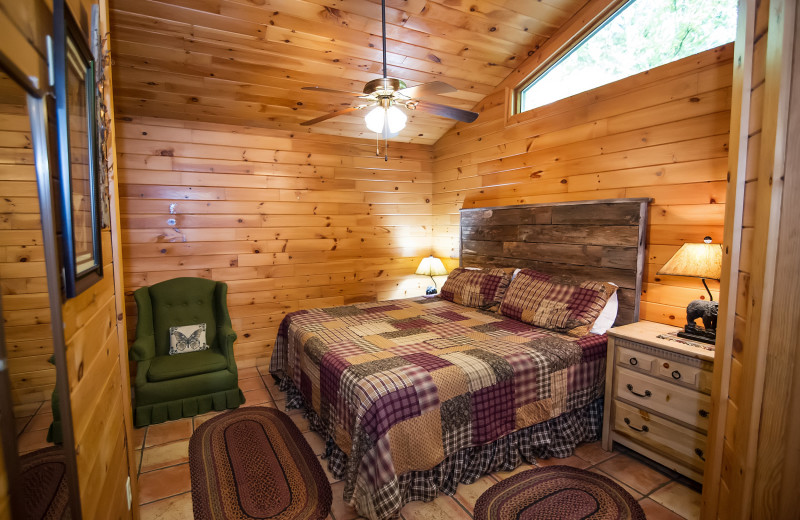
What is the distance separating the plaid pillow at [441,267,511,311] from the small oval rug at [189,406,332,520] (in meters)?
1.71

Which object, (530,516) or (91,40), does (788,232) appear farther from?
(91,40)

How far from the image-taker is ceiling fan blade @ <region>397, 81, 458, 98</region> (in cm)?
210

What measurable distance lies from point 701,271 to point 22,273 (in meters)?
2.63

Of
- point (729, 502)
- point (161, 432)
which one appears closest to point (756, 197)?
point (729, 502)

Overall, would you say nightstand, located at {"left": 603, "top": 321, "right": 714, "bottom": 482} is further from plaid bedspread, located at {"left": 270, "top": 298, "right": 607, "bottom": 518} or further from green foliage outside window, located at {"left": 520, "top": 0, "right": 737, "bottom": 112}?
green foliage outside window, located at {"left": 520, "top": 0, "right": 737, "bottom": 112}

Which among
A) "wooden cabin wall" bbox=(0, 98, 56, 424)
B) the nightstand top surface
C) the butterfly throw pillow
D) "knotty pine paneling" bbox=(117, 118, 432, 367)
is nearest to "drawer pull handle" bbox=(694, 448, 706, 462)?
the nightstand top surface

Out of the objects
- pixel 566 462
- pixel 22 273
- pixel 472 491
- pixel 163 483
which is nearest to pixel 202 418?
pixel 163 483

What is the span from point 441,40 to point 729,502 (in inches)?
123

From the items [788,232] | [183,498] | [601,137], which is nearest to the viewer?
[788,232]

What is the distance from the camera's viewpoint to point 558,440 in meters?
2.41

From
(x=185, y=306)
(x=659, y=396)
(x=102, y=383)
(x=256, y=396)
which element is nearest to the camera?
(x=102, y=383)

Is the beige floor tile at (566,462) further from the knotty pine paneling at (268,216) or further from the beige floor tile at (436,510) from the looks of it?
the knotty pine paneling at (268,216)

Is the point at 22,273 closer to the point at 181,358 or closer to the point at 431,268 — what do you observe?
the point at 181,358

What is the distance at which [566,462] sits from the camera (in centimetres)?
233
